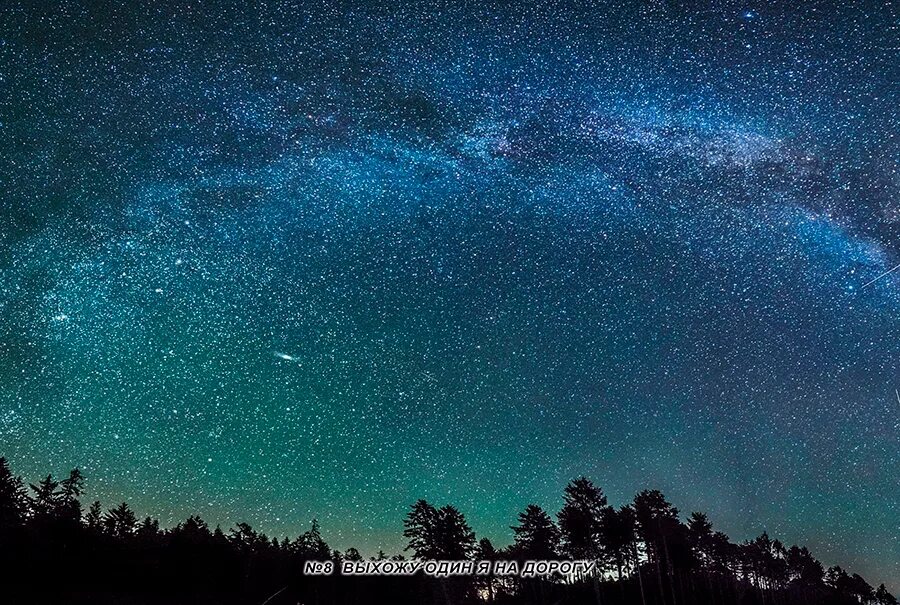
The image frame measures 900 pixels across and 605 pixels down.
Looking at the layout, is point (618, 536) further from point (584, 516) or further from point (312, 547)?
point (312, 547)

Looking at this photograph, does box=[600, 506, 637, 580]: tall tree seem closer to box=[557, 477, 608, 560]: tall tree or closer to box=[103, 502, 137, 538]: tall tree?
box=[557, 477, 608, 560]: tall tree

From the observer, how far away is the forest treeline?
56156 millimetres

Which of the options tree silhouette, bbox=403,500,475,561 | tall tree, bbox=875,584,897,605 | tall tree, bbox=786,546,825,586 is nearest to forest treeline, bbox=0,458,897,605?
tree silhouette, bbox=403,500,475,561

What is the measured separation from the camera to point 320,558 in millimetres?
83312

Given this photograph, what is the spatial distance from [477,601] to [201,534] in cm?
3806

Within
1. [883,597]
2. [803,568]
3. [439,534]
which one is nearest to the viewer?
[439,534]

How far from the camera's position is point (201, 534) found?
242ft

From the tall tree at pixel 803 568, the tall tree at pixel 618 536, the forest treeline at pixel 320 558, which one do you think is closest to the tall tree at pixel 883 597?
the tall tree at pixel 803 568

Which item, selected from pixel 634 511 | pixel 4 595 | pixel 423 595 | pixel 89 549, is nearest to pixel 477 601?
pixel 423 595

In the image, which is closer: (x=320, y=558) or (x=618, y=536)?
(x=618, y=536)

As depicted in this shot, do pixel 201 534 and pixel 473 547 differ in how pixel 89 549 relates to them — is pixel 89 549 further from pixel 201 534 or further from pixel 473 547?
pixel 473 547

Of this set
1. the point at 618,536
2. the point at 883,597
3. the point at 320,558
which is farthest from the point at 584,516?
the point at 883,597

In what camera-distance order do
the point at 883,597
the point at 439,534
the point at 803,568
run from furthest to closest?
the point at 883,597 → the point at 803,568 → the point at 439,534

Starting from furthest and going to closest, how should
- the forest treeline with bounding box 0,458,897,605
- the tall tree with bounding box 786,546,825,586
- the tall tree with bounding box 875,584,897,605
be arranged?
the tall tree with bounding box 875,584,897,605 < the tall tree with bounding box 786,546,825,586 < the forest treeline with bounding box 0,458,897,605
